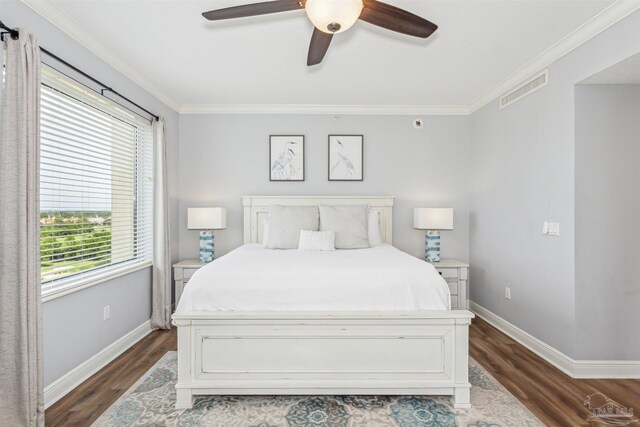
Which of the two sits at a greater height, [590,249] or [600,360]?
[590,249]

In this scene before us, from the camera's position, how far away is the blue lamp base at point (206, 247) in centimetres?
388

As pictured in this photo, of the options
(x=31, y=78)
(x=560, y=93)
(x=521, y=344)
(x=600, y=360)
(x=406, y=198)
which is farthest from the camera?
(x=406, y=198)

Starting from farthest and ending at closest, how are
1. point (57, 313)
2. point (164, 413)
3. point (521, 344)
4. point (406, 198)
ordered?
point (406, 198) < point (521, 344) < point (57, 313) < point (164, 413)

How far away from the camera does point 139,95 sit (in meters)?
3.34

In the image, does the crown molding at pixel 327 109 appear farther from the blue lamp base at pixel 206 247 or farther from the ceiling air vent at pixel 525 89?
the blue lamp base at pixel 206 247

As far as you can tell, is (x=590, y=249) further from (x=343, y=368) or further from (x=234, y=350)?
(x=234, y=350)

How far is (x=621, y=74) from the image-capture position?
2.36 meters

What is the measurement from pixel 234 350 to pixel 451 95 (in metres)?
3.48

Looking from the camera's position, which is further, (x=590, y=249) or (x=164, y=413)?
(x=590, y=249)

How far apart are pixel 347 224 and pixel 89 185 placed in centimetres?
235

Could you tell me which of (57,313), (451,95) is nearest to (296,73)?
(451,95)

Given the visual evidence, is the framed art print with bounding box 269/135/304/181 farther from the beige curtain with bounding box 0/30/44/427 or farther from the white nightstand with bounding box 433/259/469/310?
the beige curtain with bounding box 0/30/44/427

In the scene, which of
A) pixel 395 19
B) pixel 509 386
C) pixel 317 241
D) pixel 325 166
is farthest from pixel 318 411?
pixel 325 166

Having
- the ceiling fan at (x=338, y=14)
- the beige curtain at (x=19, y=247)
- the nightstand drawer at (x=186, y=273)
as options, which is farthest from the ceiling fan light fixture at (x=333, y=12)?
the nightstand drawer at (x=186, y=273)
